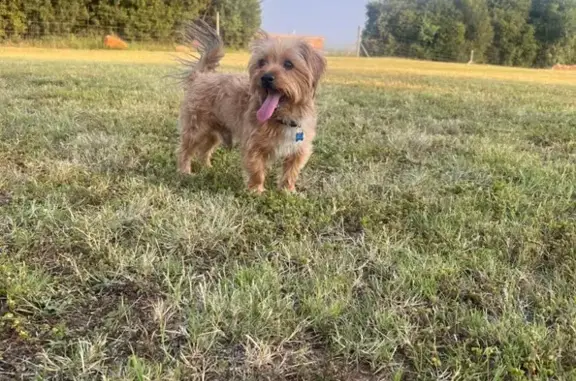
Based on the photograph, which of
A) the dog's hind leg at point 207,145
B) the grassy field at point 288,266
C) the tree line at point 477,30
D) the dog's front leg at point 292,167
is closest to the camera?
the grassy field at point 288,266

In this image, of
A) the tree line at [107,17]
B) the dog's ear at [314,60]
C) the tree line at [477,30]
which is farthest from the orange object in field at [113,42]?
the dog's ear at [314,60]

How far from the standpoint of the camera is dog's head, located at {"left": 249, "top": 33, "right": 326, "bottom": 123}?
3404 mm

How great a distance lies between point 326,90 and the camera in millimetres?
9438

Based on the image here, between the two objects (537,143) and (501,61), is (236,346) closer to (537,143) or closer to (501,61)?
(537,143)

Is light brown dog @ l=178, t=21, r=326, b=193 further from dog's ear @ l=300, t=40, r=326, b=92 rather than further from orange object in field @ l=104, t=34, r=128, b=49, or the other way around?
orange object in field @ l=104, t=34, r=128, b=49

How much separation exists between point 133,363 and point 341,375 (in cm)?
68

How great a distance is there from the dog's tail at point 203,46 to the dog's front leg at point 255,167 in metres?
1.36

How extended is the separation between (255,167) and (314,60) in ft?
2.96

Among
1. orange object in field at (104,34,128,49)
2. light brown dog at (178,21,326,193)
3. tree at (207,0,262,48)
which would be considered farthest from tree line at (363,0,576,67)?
light brown dog at (178,21,326,193)

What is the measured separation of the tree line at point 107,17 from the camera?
976 inches

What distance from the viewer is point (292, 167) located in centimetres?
367

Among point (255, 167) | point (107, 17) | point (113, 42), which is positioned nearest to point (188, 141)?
point (255, 167)

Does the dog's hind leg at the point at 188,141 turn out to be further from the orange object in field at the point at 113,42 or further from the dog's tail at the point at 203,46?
the orange object in field at the point at 113,42

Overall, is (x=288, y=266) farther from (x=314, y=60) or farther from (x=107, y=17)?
(x=107, y=17)
